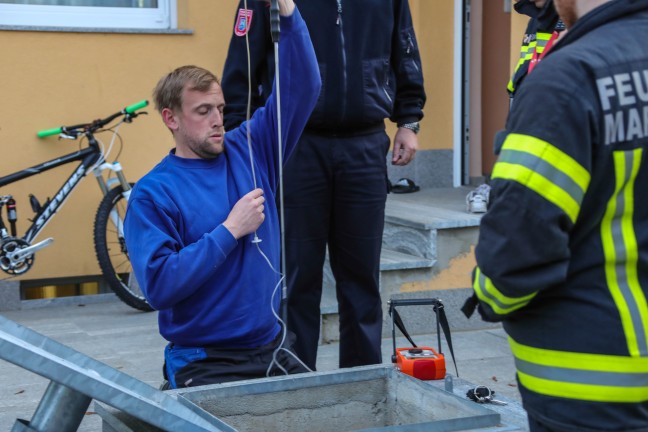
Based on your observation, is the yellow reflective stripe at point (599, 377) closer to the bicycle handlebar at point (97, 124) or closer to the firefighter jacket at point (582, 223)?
the firefighter jacket at point (582, 223)

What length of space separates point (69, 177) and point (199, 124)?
363 centimetres

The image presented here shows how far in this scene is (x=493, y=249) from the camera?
213cm

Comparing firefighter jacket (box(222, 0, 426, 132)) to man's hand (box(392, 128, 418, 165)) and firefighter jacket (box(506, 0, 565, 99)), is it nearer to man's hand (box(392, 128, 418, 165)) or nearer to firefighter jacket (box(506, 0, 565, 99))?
man's hand (box(392, 128, 418, 165))

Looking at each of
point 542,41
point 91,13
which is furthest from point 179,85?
point 91,13

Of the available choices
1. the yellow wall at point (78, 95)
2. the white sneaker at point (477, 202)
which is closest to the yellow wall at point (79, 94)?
the yellow wall at point (78, 95)

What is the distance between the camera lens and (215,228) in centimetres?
352

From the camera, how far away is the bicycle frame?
698cm

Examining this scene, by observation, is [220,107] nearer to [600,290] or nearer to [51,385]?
[51,385]

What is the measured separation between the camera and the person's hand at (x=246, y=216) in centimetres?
347

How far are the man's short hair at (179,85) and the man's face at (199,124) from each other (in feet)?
0.05

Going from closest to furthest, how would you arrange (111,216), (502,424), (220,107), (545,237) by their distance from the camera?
(545,237), (502,424), (220,107), (111,216)

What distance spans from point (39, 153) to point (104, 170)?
445 mm

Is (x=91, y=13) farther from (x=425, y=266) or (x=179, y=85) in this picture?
(x=179, y=85)

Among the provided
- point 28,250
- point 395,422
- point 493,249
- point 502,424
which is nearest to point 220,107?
point 395,422
